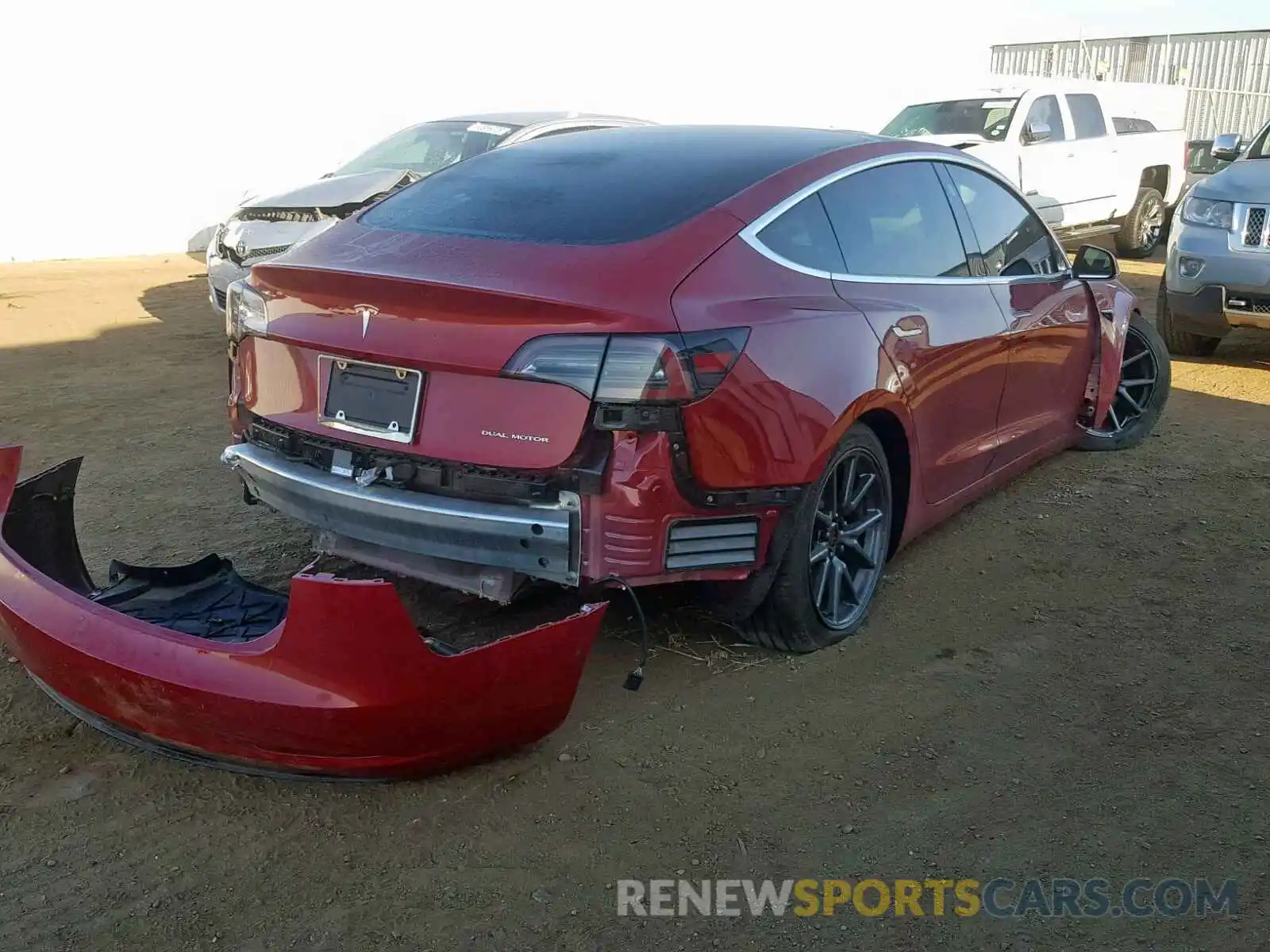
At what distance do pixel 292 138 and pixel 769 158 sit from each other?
13814 millimetres

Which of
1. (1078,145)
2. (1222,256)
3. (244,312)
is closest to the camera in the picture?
A: (244,312)

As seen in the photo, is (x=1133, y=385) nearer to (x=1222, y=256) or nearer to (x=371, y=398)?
(x=1222, y=256)

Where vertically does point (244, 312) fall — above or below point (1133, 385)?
above

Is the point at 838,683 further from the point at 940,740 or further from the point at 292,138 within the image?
the point at 292,138

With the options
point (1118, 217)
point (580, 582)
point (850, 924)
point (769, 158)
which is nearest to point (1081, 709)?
point (850, 924)

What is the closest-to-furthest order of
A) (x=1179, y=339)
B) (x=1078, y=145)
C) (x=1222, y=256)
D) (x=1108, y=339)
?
(x=1108, y=339)
(x=1222, y=256)
(x=1179, y=339)
(x=1078, y=145)

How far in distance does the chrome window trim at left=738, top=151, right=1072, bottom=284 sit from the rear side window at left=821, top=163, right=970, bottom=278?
2 cm

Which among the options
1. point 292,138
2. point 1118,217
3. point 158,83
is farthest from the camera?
point 292,138

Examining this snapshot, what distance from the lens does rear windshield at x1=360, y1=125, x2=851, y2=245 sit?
3.47m

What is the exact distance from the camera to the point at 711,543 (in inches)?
128

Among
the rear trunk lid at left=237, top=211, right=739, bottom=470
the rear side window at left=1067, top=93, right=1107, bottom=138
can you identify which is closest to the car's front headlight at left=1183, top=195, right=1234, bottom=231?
the rear side window at left=1067, top=93, right=1107, bottom=138

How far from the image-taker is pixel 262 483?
3.56 metres

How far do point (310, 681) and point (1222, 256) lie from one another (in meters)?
6.76

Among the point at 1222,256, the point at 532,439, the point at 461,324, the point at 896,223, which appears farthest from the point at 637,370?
the point at 1222,256
